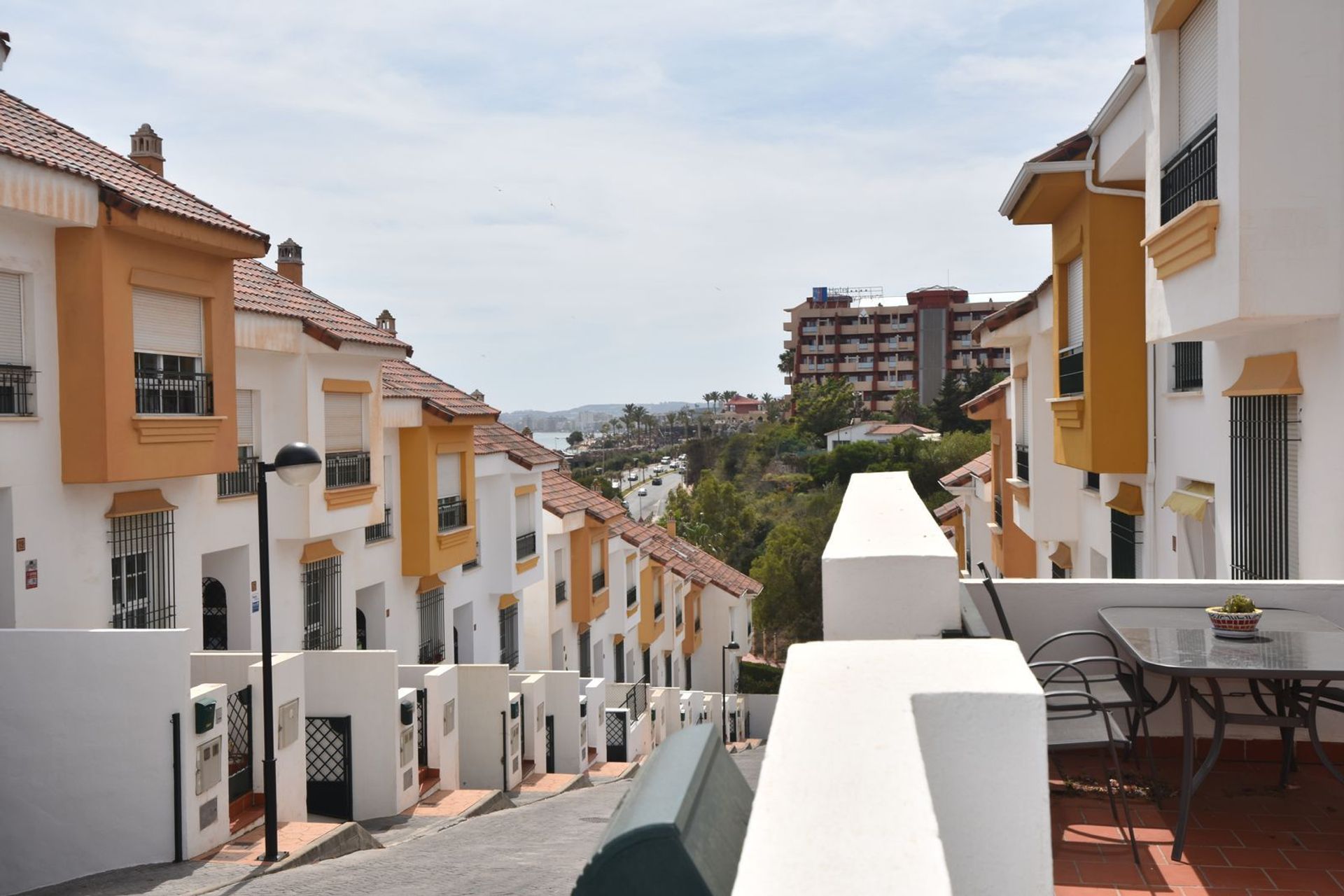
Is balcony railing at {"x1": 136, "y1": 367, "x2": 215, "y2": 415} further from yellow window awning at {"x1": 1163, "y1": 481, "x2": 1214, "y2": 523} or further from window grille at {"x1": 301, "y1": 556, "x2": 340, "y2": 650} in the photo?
yellow window awning at {"x1": 1163, "y1": 481, "x2": 1214, "y2": 523}

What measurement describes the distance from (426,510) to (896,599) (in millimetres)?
17652

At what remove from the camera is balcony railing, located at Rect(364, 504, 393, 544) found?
2008cm

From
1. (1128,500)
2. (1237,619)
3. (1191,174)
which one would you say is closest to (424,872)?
(1237,619)

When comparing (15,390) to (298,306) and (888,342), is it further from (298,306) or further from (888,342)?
(888,342)

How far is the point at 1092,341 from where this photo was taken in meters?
12.3

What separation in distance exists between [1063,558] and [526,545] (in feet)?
42.5

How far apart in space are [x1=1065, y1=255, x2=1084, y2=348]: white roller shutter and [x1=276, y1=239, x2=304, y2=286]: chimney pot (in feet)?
55.3

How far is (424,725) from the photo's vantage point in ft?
51.9

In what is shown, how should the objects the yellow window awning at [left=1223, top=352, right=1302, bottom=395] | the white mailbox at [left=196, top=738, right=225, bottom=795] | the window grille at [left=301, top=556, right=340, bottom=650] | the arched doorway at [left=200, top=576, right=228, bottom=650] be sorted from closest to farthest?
the yellow window awning at [left=1223, top=352, right=1302, bottom=395] < the white mailbox at [left=196, top=738, right=225, bottom=795] < the arched doorway at [left=200, top=576, right=228, bottom=650] < the window grille at [left=301, top=556, right=340, bottom=650]

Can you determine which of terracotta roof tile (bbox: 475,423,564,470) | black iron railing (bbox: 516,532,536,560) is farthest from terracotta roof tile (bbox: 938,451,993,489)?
black iron railing (bbox: 516,532,536,560)

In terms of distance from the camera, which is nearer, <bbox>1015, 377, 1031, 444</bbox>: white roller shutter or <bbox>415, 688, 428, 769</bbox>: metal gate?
<bbox>415, 688, 428, 769</bbox>: metal gate

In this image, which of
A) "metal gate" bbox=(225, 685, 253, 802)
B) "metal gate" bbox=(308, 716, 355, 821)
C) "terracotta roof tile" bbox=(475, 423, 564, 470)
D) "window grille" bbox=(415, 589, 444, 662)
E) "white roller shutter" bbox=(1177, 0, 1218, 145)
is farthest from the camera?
"terracotta roof tile" bbox=(475, 423, 564, 470)

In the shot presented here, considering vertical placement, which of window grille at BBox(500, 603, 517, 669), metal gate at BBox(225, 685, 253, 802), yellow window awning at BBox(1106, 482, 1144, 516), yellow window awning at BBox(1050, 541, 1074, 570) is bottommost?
window grille at BBox(500, 603, 517, 669)

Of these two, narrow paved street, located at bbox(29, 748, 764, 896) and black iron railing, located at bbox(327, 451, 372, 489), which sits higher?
black iron railing, located at bbox(327, 451, 372, 489)
